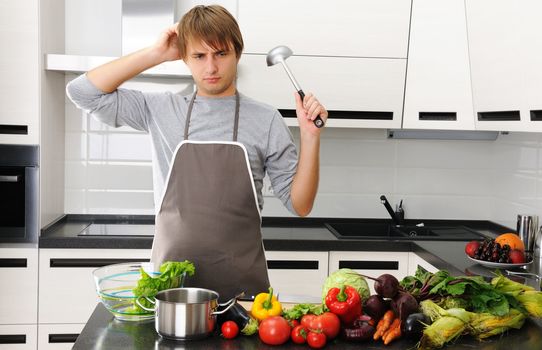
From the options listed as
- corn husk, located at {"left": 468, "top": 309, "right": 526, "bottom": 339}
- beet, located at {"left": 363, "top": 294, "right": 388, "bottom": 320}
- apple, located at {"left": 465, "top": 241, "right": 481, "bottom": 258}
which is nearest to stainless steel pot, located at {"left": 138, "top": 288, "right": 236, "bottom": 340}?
beet, located at {"left": 363, "top": 294, "right": 388, "bottom": 320}

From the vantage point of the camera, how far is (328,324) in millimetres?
1562

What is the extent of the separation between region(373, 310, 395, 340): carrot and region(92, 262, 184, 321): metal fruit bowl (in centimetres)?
52

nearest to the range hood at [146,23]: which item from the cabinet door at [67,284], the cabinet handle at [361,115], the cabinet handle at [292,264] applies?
the cabinet handle at [361,115]

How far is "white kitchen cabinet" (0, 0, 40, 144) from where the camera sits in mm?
2914

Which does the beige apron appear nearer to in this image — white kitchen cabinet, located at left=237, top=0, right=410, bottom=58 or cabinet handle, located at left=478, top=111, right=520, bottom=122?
white kitchen cabinet, located at left=237, top=0, right=410, bottom=58

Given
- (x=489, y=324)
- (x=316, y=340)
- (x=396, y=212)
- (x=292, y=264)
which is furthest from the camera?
(x=396, y=212)

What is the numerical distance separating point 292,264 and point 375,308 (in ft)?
4.50

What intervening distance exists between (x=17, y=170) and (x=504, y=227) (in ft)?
7.75

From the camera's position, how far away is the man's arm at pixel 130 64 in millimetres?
2049

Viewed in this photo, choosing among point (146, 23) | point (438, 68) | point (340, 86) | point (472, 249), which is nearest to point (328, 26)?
point (340, 86)

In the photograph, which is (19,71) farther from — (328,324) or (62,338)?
(328,324)

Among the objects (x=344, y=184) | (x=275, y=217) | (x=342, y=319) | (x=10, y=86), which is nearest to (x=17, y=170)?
(x=10, y=86)

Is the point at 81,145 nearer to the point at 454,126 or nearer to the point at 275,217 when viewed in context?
the point at 275,217

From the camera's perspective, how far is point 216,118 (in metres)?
2.10
